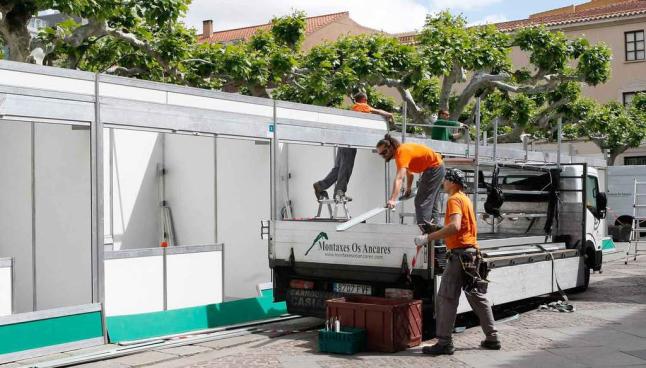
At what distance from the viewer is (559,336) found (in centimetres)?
1003

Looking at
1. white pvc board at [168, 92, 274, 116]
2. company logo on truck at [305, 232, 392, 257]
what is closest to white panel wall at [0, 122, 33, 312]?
white pvc board at [168, 92, 274, 116]

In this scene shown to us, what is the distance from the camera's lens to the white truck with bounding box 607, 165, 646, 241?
3119 cm

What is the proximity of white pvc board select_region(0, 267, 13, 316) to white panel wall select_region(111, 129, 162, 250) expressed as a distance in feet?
8.71

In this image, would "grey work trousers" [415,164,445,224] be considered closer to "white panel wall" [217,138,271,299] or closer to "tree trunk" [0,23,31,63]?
"white panel wall" [217,138,271,299]

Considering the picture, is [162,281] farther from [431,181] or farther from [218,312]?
[431,181]

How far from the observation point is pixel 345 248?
9992mm

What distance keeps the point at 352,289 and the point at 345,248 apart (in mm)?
511

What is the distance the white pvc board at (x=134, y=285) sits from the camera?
31.8ft

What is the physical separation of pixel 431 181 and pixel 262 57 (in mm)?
15776

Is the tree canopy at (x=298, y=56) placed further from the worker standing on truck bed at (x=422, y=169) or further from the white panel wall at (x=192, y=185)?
the worker standing on truck bed at (x=422, y=169)

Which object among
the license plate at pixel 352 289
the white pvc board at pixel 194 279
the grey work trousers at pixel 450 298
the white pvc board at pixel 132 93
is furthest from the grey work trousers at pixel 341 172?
the grey work trousers at pixel 450 298

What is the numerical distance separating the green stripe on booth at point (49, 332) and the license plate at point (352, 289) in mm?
2841

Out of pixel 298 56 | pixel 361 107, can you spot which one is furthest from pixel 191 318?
pixel 298 56

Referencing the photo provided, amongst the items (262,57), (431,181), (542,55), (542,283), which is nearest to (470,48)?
(542,55)
